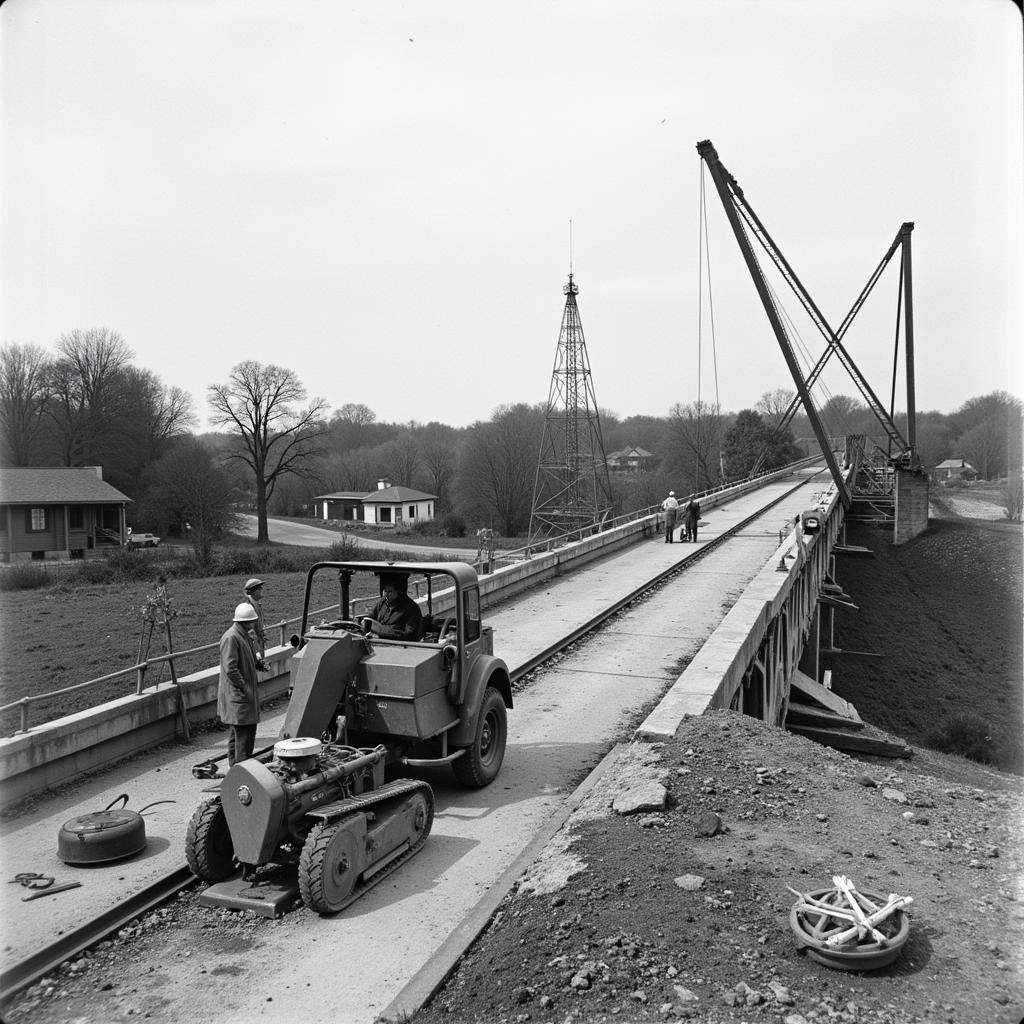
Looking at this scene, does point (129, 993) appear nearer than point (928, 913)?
Yes

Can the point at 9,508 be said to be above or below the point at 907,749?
above

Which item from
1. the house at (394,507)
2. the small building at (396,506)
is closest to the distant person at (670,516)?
the house at (394,507)

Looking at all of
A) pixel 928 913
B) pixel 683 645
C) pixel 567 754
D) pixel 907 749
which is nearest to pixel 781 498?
pixel 907 749

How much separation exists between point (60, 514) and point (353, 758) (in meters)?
44.5

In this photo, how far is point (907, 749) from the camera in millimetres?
21531

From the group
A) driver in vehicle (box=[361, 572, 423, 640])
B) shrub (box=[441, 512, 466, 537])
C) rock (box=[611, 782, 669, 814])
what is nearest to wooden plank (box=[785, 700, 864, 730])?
rock (box=[611, 782, 669, 814])

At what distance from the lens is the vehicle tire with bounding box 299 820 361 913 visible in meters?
6.20

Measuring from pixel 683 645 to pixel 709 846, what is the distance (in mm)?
9086

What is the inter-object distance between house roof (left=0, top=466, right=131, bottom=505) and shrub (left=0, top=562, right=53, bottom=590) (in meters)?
9.13

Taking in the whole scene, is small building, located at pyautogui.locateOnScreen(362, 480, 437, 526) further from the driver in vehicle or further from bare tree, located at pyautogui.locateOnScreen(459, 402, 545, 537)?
the driver in vehicle

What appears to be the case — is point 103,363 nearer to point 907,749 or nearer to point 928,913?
point 907,749

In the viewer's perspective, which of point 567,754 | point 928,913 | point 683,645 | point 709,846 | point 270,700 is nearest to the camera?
point 928,913

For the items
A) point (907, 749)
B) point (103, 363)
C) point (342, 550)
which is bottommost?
point (907, 749)

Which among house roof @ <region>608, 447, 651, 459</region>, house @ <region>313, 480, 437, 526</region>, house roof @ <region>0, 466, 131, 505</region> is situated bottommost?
house @ <region>313, 480, 437, 526</region>
